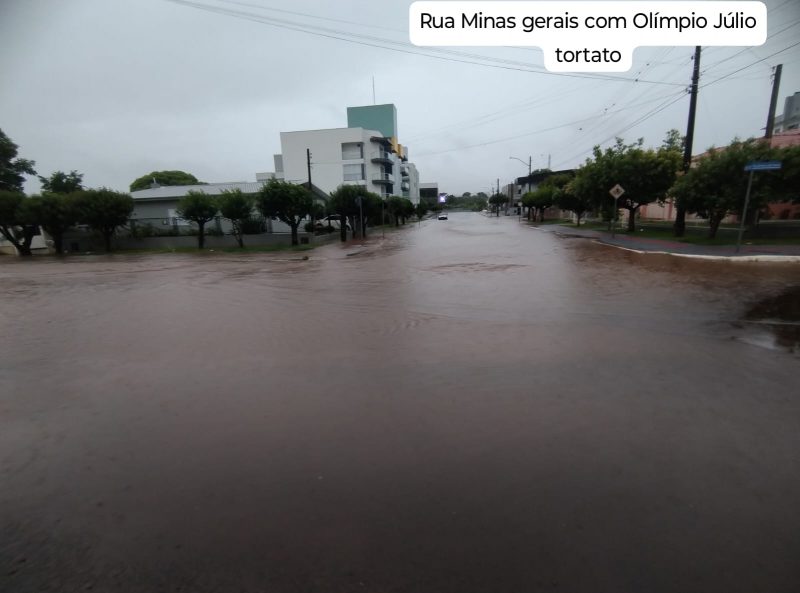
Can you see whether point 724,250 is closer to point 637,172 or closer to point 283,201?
point 637,172

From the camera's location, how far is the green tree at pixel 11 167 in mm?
38269

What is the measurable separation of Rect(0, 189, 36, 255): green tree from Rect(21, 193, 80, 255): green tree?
0.33 meters

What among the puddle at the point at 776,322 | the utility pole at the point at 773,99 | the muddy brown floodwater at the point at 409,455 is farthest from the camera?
the utility pole at the point at 773,99

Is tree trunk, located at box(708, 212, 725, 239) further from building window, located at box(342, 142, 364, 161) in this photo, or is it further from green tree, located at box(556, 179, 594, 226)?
building window, located at box(342, 142, 364, 161)

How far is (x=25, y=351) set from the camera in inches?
272

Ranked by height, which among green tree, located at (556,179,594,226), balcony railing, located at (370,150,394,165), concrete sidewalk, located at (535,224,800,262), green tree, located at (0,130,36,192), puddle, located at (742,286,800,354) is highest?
balcony railing, located at (370,150,394,165)

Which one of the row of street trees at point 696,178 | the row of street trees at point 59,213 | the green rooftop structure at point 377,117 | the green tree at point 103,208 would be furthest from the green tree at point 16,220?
the green rooftop structure at point 377,117

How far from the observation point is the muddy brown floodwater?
2.44 m

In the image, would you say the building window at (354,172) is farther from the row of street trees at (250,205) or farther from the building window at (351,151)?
the row of street trees at (250,205)

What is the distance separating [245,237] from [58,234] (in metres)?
12.7

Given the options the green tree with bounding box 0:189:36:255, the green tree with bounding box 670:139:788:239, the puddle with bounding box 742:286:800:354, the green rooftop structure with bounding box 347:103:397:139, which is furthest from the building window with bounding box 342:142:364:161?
the puddle with bounding box 742:286:800:354

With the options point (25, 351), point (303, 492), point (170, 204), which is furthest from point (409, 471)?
point (170, 204)

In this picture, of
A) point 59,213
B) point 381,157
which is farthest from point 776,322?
point 381,157

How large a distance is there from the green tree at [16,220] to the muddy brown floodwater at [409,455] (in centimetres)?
2666
